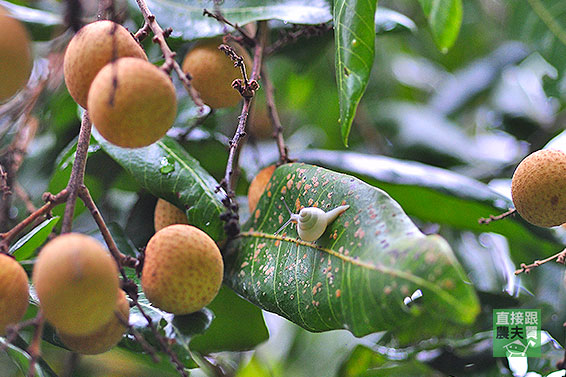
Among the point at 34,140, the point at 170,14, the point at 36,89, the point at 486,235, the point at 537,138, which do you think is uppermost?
the point at 170,14

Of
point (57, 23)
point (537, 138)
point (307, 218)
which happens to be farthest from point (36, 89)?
point (537, 138)

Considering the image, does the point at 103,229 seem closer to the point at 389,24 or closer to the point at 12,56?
the point at 12,56

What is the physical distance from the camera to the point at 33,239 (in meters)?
0.61

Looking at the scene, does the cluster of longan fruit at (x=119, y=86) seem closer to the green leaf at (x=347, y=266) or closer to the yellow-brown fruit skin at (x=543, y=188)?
the green leaf at (x=347, y=266)

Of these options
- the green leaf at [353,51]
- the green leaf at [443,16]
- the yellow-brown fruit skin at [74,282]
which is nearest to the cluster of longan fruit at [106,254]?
the yellow-brown fruit skin at [74,282]

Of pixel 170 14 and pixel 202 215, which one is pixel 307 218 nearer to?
pixel 202 215

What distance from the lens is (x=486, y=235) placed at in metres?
1.09

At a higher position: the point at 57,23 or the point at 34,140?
the point at 57,23

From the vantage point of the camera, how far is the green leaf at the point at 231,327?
Result: 0.74 meters

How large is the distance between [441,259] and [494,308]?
0.47 meters

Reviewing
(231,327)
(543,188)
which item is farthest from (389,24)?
(231,327)

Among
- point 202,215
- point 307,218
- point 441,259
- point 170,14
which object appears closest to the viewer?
point 441,259

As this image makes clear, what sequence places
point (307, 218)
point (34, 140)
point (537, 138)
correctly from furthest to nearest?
1. point (537, 138)
2. point (34, 140)
3. point (307, 218)

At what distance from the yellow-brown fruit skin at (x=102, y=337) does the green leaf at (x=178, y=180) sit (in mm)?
173
